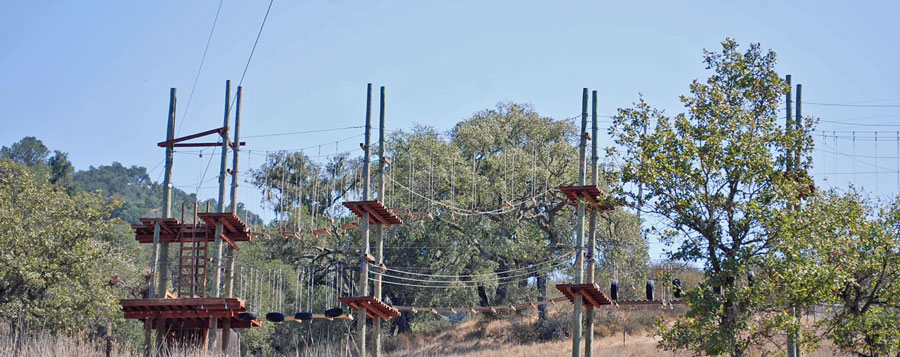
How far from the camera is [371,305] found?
29.8 meters

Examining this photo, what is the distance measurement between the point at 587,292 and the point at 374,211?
6.80m

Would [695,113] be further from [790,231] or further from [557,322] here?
[557,322]

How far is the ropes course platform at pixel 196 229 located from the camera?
29.2m

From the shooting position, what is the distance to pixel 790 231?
21062 millimetres

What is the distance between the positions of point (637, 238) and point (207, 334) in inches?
817

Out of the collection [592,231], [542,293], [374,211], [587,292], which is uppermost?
[374,211]

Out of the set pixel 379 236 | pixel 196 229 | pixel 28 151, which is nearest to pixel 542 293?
pixel 379 236

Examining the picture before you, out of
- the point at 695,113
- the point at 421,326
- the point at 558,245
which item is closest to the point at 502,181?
the point at 558,245

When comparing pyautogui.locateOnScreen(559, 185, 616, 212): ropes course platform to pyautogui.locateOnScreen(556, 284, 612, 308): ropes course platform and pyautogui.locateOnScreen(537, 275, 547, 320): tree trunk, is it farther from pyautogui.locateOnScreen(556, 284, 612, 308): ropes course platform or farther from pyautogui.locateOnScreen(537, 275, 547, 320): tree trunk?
pyautogui.locateOnScreen(537, 275, 547, 320): tree trunk

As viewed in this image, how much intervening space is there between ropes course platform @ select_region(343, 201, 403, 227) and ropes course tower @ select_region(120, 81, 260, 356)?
10.3 ft

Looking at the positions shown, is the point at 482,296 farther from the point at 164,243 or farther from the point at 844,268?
the point at 844,268

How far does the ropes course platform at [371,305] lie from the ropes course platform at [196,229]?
371 cm

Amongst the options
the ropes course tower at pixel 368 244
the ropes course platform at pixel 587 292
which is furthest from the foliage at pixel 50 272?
the ropes course platform at pixel 587 292

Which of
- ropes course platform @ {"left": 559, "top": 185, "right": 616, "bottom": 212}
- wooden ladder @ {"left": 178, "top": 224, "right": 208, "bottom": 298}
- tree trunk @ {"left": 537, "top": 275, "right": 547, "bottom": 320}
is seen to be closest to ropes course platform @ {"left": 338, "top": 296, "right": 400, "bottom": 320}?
wooden ladder @ {"left": 178, "top": 224, "right": 208, "bottom": 298}
